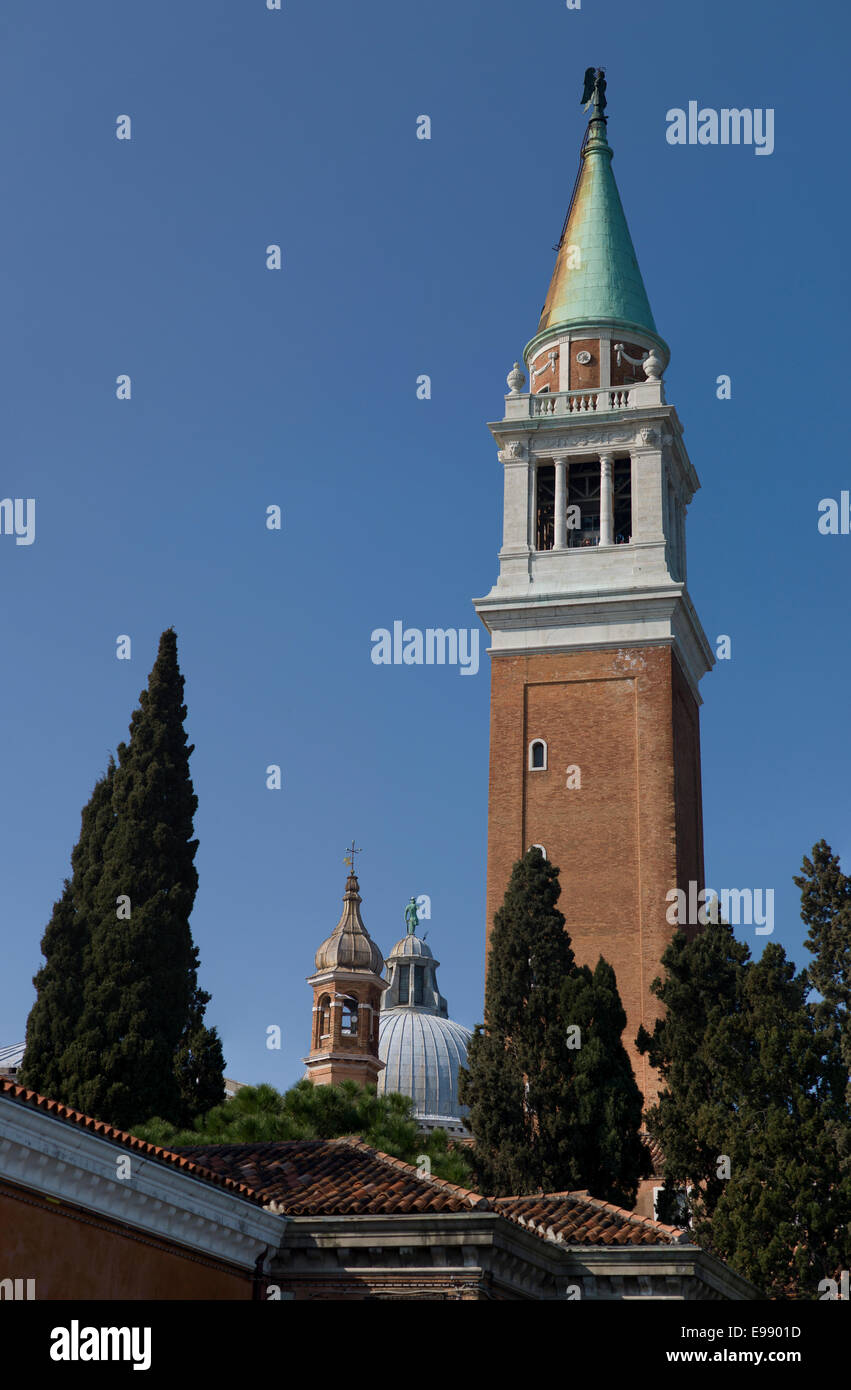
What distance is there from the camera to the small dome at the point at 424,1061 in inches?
2633

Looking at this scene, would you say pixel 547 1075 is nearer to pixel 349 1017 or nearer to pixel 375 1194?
pixel 375 1194

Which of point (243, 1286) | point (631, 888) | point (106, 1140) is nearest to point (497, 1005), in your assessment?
point (631, 888)

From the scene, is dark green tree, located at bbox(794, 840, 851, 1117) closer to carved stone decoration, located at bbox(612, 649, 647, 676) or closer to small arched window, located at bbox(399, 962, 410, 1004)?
carved stone decoration, located at bbox(612, 649, 647, 676)

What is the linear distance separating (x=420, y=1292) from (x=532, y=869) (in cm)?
1431

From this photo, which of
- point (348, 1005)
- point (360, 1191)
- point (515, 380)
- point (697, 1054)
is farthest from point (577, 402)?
point (360, 1191)

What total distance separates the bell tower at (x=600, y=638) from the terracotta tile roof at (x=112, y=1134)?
60.2ft

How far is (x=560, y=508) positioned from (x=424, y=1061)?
32918 mm

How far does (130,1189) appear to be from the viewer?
50.9 feet

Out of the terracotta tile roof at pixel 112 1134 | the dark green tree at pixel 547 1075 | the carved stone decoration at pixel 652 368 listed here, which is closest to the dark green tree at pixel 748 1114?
the dark green tree at pixel 547 1075

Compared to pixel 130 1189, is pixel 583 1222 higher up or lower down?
lower down

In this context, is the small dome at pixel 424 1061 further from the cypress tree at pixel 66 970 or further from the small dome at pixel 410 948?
the cypress tree at pixel 66 970

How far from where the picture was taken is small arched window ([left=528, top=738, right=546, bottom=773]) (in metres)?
39.6

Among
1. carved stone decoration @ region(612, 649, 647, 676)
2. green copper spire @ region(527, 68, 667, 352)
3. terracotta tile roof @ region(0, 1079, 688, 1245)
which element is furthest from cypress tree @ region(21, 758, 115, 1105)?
green copper spire @ region(527, 68, 667, 352)

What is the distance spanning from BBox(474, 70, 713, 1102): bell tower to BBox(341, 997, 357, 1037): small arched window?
1998cm
